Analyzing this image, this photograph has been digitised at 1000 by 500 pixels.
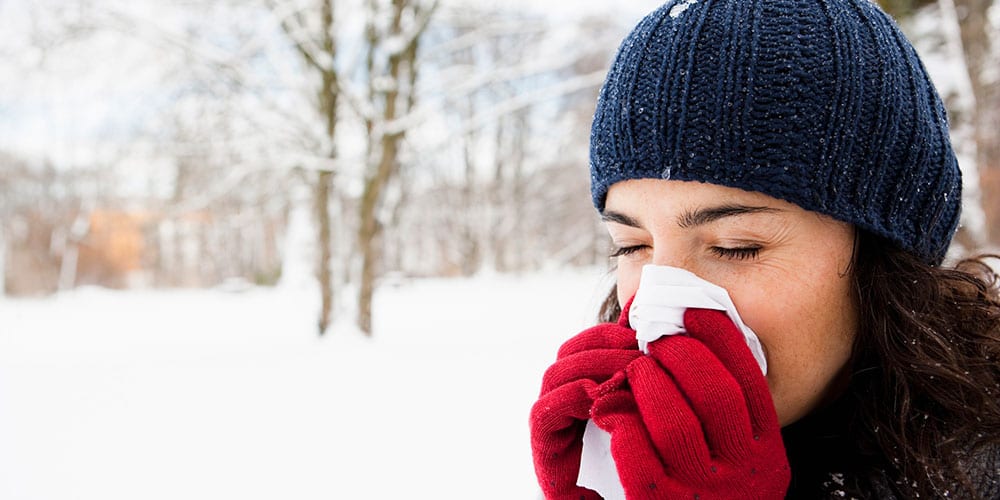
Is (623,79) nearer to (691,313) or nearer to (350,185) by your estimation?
(691,313)

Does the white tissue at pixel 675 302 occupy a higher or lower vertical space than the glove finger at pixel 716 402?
higher

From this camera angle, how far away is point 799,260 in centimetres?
109

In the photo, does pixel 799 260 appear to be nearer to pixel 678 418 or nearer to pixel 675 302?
pixel 675 302

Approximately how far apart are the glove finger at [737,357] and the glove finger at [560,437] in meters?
0.21

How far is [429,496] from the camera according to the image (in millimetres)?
2912

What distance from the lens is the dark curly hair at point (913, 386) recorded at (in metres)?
1.10

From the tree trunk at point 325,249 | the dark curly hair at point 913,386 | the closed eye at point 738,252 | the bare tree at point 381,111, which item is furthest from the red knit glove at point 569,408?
the tree trunk at point 325,249

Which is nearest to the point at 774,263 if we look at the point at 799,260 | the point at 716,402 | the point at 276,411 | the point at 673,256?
the point at 799,260

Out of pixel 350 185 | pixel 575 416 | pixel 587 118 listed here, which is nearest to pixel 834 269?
pixel 575 416

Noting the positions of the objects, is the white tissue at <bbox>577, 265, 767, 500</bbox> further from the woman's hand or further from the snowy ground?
the snowy ground

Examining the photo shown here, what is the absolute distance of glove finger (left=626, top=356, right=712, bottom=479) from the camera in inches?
37.1

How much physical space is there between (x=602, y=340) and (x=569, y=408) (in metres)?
0.16

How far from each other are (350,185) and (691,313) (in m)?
6.70

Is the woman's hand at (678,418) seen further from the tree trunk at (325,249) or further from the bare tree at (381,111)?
the tree trunk at (325,249)
